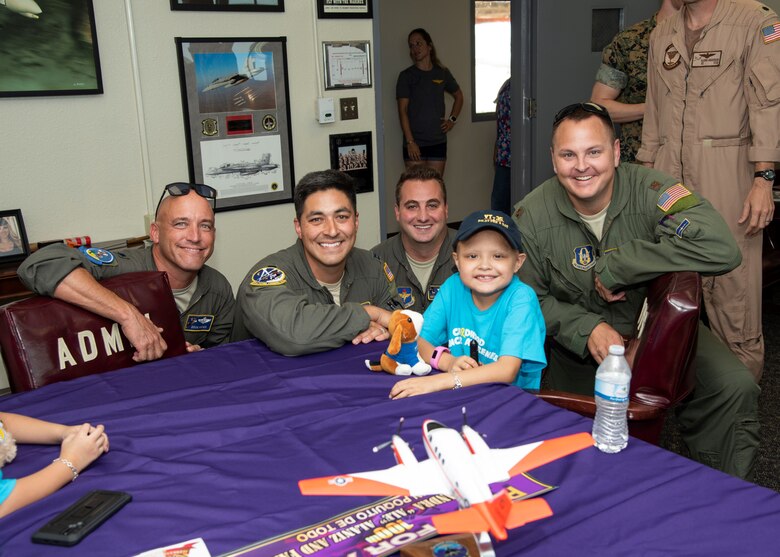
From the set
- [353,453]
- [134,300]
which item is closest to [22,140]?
[134,300]

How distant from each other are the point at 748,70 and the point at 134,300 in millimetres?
2807

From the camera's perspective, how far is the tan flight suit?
311cm

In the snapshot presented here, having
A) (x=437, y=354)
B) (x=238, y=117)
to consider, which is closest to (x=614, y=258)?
(x=437, y=354)

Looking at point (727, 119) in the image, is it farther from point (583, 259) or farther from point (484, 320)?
point (484, 320)

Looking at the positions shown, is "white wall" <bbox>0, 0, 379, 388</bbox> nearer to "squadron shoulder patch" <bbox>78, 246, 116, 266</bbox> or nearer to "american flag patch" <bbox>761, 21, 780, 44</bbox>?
"squadron shoulder patch" <bbox>78, 246, 116, 266</bbox>

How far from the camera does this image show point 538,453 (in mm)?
1378

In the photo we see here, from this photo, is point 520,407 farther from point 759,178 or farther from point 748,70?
point 748,70

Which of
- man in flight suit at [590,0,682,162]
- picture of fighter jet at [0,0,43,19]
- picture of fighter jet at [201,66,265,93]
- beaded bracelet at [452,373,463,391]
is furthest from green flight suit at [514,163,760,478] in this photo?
picture of fighter jet at [0,0,43,19]

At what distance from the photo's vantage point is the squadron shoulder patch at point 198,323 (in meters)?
2.84

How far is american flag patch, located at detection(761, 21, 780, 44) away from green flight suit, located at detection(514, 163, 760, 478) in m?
1.01

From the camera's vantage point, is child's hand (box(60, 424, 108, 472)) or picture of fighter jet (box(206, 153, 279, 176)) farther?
picture of fighter jet (box(206, 153, 279, 176))

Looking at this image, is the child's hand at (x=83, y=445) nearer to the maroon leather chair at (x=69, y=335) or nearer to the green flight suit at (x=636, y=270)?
the maroon leather chair at (x=69, y=335)

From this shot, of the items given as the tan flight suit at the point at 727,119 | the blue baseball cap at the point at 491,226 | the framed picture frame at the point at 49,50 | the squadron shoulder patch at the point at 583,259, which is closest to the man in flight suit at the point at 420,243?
the squadron shoulder patch at the point at 583,259

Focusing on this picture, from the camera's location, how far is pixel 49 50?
3.29 meters
